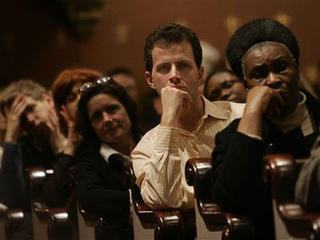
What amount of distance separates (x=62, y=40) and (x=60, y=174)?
2.98m

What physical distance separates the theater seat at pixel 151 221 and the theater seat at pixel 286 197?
61 cm

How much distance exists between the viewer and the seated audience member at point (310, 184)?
1886 millimetres

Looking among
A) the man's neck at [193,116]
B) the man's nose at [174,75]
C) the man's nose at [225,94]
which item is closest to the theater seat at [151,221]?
the man's neck at [193,116]

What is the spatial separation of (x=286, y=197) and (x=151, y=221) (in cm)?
83

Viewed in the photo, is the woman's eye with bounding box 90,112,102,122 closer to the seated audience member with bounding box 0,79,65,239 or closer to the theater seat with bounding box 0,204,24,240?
the theater seat with bounding box 0,204,24,240

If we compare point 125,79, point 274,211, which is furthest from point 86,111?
point 125,79

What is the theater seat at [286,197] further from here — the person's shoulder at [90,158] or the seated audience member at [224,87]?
the seated audience member at [224,87]

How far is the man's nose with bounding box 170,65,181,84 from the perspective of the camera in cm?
286

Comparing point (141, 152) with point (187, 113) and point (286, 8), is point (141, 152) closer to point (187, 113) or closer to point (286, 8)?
point (187, 113)

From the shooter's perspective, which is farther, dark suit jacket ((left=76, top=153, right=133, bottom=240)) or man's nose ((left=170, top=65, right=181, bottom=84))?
dark suit jacket ((left=76, top=153, right=133, bottom=240))

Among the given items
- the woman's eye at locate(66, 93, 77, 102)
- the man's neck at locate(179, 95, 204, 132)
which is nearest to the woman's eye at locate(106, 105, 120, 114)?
the woman's eye at locate(66, 93, 77, 102)

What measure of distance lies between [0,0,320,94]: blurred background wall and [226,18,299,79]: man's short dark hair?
12.5 feet

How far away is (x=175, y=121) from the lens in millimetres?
2783

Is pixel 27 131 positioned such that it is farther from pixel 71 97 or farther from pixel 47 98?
pixel 71 97
